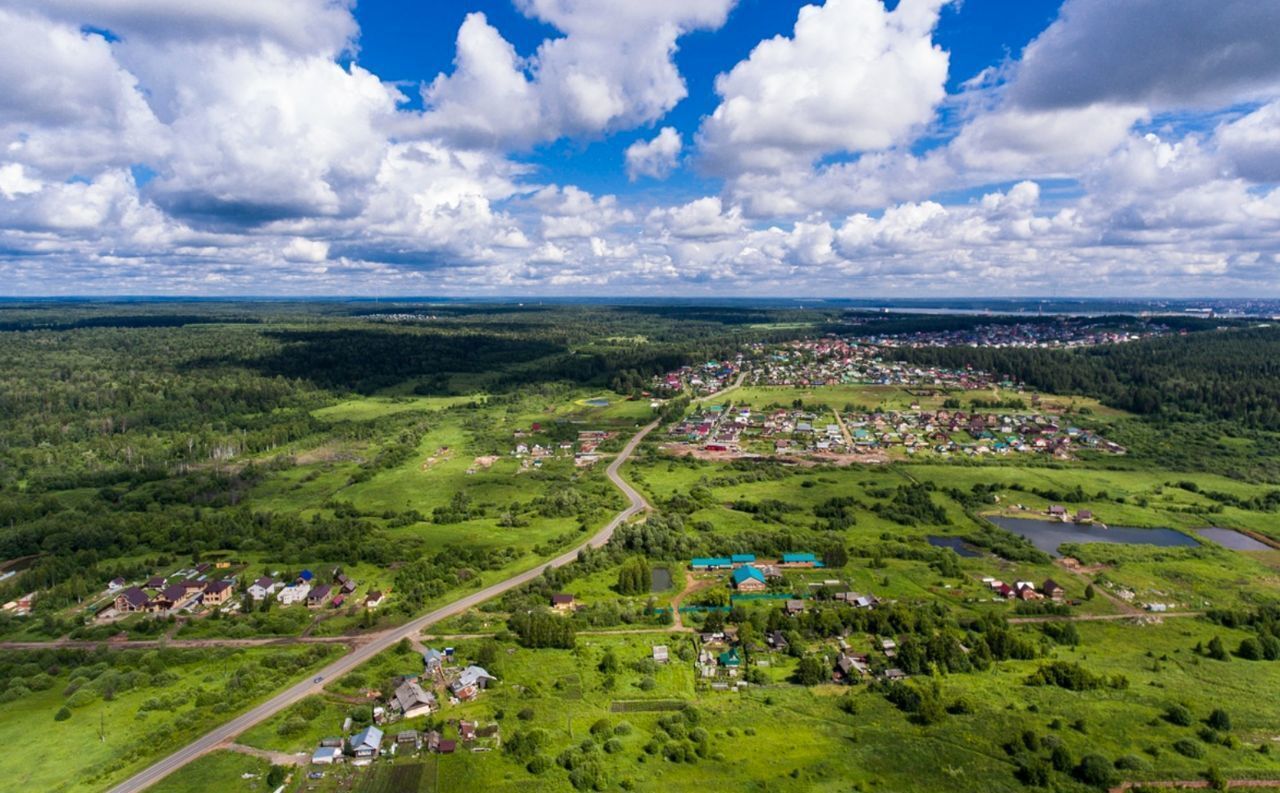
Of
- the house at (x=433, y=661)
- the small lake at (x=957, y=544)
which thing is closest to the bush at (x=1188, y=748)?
the small lake at (x=957, y=544)

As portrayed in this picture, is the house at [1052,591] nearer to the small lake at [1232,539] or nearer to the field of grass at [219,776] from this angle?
the small lake at [1232,539]

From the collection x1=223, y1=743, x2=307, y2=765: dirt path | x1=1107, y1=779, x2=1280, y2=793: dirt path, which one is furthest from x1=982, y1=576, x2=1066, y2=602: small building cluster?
x1=223, y1=743, x2=307, y2=765: dirt path

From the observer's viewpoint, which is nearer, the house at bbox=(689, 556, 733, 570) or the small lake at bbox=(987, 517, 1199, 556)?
the house at bbox=(689, 556, 733, 570)

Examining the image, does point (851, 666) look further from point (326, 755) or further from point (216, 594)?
point (216, 594)

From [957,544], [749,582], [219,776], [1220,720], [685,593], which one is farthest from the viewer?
[957,544]

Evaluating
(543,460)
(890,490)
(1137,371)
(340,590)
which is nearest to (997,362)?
(1137,371)

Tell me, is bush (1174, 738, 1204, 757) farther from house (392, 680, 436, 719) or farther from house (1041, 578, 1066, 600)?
house (392, 680, 436, 719)

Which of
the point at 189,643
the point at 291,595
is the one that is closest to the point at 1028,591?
the point at 291,595

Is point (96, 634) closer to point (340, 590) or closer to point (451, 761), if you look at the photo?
point (340, 590)
